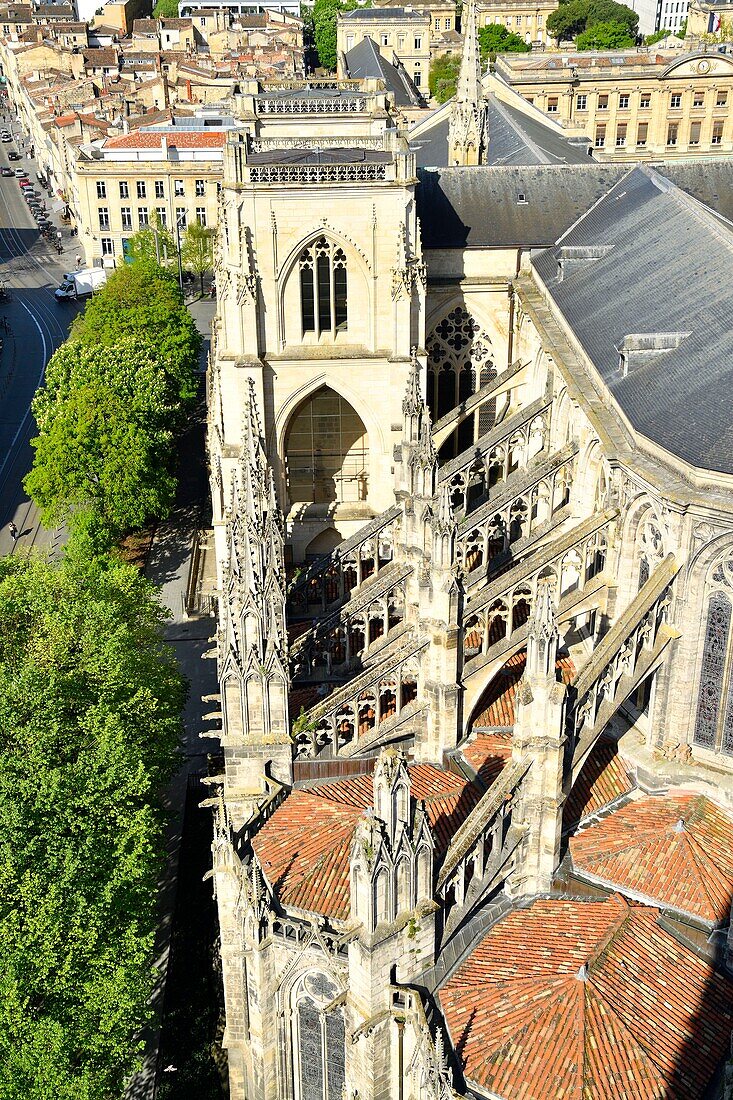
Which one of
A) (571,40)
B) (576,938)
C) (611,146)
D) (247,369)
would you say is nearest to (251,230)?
(247,369)

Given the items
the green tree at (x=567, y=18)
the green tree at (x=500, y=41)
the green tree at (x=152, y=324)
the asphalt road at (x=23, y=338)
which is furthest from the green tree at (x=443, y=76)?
the green tree at (x=152, y=324)

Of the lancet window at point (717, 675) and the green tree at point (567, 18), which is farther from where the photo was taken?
the green tree at point (567, 18)

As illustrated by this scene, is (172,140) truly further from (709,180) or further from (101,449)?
(709,180)

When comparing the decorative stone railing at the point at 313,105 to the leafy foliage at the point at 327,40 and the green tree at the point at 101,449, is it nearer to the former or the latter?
the green tree at the point at 101,449

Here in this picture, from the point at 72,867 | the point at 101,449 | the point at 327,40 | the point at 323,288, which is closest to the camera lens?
the point at 72,867

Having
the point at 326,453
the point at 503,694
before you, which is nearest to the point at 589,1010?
the point at 503,694

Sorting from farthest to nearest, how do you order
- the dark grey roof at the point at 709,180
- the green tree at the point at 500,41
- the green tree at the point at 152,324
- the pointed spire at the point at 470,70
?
the green tree at the point at 500,41
the green tree at the point at 152,324
the pointed spire at the point at 470,70
the dark grey roof at the point at 709,180

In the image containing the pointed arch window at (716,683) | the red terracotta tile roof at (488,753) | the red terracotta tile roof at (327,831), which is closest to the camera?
the red terracotta tile roof at (327,831)
